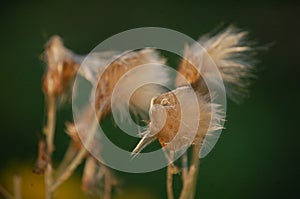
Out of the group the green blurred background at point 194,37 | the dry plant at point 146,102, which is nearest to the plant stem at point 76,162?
the dry plant at point 146,102

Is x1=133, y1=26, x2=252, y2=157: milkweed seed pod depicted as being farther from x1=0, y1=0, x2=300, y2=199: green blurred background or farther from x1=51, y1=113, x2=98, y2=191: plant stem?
x1=0, y1=0, x2=300, y2=199: green blurred background

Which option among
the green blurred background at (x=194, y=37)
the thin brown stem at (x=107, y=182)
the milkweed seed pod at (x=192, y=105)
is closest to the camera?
the milkweed seed pod at (x=192, y=105)

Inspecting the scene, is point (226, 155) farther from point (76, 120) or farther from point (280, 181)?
→ point (76, 120)

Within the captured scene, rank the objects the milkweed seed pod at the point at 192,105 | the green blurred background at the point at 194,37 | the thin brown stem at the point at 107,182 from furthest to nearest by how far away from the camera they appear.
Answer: the green blurred background at the point at 194,37 → the thin brown stem at the point at 107,182 → the milkweed seed pod at the point at 192,105

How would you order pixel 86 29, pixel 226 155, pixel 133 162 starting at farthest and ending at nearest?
pixel 86 29
pixel 226 155
pixel 133 162

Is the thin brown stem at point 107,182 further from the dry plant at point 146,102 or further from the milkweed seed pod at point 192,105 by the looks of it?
the milkweed seed pod at point 192,105

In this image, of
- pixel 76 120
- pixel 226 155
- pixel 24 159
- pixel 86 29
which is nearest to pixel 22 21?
pixel 86 29

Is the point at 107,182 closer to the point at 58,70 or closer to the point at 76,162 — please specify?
the point at 76,162

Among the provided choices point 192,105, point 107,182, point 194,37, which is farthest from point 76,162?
point 194,37
